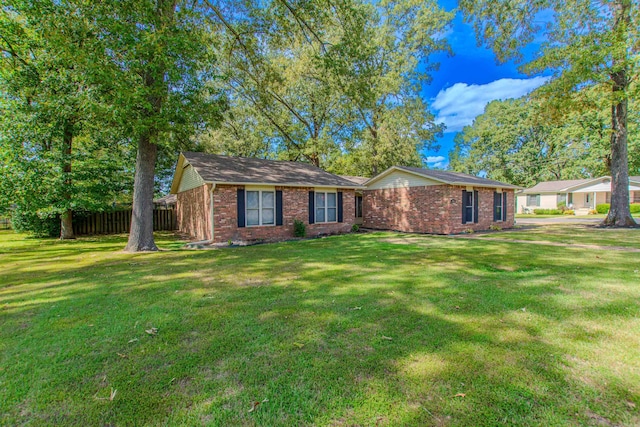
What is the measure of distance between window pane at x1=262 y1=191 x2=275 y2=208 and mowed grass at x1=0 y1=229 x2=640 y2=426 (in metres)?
6.27

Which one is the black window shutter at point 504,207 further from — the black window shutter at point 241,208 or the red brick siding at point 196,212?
the red brick siding at point 196,212

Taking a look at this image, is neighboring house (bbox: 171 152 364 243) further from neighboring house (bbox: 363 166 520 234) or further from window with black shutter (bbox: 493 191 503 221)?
window with black shutter (bbox: 493 191 503 221)

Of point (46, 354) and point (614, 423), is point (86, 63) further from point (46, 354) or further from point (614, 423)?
point (614, 423)

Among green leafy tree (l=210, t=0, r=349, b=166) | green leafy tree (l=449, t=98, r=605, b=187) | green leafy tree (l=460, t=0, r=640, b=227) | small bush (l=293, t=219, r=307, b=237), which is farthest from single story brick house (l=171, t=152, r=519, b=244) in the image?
green leafy tree (l=449, t=98, r=605, b=187)

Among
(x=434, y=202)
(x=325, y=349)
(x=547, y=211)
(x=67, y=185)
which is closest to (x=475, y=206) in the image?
Result: (x=434, y=202)

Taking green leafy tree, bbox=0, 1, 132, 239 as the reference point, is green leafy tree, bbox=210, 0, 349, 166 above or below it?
above

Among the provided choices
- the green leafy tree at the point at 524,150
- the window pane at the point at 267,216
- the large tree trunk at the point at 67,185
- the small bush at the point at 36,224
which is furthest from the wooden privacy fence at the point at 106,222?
the green leafy tree at the point at 524,150

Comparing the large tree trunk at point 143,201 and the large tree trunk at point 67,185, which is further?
the large tree trunk at point 67,185

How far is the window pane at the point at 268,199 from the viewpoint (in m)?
11.9

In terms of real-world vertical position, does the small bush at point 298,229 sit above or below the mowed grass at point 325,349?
above

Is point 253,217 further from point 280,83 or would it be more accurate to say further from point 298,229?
point 280,83

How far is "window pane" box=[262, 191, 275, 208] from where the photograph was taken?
38.9 feet

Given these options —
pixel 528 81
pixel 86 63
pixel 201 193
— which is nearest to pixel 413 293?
pixel 86 63

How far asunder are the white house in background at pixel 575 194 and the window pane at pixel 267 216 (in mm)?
31299
